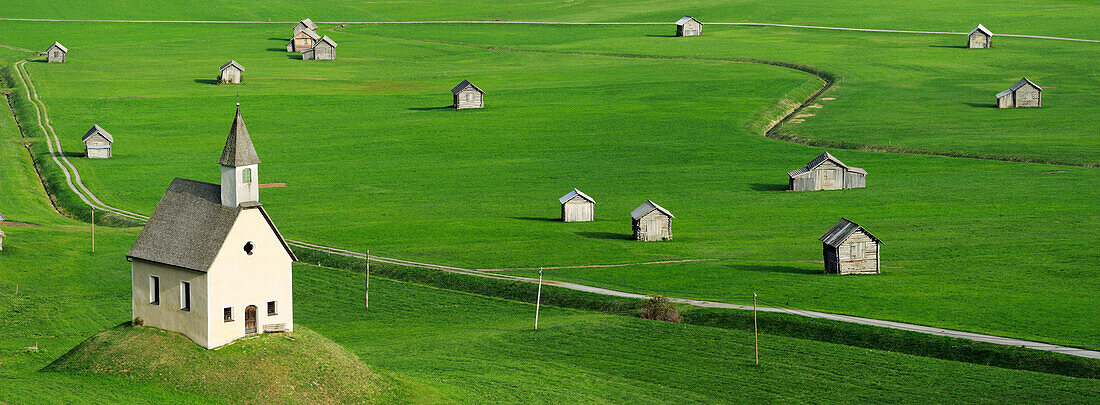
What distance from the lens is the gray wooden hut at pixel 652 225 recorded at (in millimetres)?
89188

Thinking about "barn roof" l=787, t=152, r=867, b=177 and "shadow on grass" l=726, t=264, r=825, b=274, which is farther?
"barn roof" l=787, t=152, r=867, b=177

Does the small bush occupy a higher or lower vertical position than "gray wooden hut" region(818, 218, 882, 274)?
lower

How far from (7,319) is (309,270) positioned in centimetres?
2069

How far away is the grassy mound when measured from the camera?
50031mm

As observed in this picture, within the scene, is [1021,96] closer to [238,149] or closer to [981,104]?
[981,104]

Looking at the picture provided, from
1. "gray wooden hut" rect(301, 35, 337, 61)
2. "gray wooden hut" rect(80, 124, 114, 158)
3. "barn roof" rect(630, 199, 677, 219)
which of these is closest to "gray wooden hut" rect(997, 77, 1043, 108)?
"barn roof" rect(630, 199, 677, 219)

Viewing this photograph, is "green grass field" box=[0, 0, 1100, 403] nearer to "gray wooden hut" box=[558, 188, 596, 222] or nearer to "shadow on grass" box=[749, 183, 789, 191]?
"shadow on grass" box=[749, 183, 789, 191]

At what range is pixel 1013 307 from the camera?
218 feet

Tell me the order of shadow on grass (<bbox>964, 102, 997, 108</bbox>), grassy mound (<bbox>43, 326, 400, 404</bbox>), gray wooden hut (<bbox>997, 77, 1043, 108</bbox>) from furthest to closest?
1. shadow on grass (<bbox>964, 102, 997, 108</bbox>)
2. gray wooden hut (<bbox>997, 77, 1043, 108</bbox>)
3. grassy mound (<bbox>43, 326, 400, 404</bbox>)

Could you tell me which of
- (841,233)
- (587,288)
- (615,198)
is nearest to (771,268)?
(841,233)

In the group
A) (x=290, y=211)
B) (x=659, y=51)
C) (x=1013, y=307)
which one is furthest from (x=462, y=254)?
(x=659, y=51)

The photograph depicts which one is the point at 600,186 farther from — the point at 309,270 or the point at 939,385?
the point at 939,385

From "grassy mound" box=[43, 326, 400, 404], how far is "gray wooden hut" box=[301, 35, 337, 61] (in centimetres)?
14551

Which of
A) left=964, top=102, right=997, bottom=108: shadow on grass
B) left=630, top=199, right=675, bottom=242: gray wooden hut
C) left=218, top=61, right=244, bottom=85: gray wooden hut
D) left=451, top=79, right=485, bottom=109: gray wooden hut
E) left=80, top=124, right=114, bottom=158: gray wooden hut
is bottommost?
left=630, top=199, right=675, bottom=242: gray wooden hut
